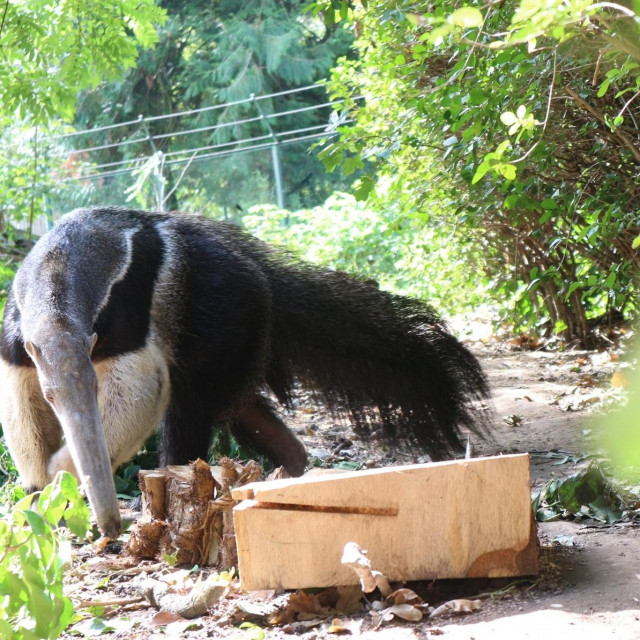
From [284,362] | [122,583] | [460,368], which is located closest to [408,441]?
[460,368]

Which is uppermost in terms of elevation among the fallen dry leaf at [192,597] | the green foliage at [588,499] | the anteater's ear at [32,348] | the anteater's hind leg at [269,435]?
the anteater's ear at [32,348]

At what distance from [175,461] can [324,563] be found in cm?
188

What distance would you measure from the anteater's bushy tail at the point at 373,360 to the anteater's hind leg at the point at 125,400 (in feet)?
2.90

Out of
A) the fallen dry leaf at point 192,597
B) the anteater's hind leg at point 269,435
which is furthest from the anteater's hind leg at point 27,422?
the fallen dry leaf at point 192,597

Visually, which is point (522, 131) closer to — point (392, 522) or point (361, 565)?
point (392, 522)

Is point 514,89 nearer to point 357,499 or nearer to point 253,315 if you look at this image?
point 253,315

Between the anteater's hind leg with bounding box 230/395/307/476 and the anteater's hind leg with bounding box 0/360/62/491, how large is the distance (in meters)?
1.10

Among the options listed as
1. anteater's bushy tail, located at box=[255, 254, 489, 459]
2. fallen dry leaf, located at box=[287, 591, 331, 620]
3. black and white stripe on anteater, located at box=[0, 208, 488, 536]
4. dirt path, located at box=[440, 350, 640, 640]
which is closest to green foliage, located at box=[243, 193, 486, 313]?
anteater's bushy tail, located at box=[255, 254, 489, 459]

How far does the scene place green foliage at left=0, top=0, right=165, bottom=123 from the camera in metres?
7.05

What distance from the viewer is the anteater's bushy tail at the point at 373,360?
4699mm

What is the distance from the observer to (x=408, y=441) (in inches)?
186

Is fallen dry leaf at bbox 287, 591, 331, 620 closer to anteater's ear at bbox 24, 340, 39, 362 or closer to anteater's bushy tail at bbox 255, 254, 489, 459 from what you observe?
anteater's ear at bbox 24, 340, 39, 362

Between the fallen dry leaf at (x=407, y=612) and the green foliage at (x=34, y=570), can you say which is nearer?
the green foliage at (x=34, y=570)

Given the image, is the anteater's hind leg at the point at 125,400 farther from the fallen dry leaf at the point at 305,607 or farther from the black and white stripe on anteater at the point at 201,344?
the fallen dry leaf at the point at 305,607
